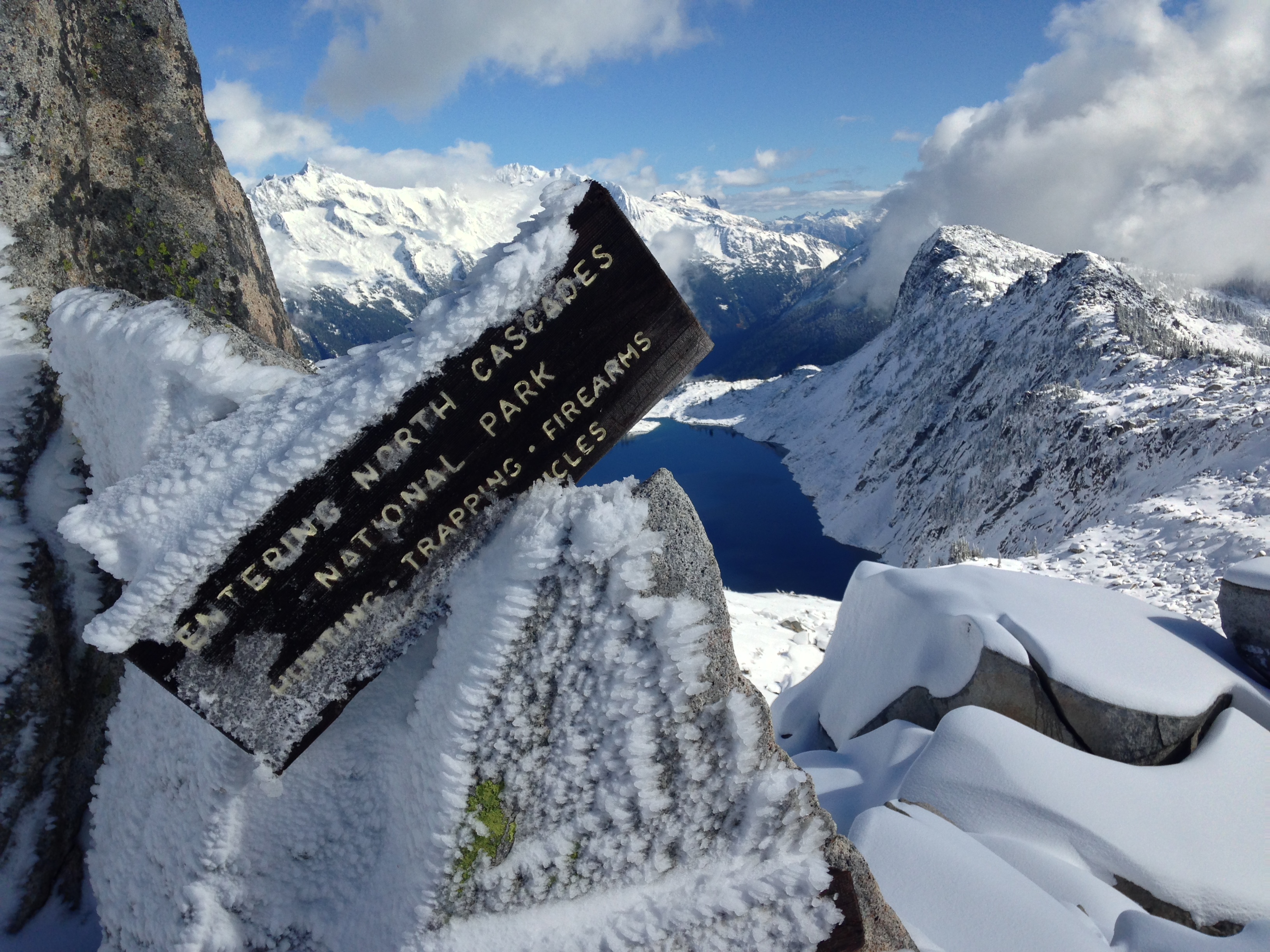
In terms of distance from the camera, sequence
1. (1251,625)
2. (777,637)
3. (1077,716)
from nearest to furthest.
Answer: (1077,716), (1251,625), (777,637)

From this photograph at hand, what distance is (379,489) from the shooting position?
3.09 metres

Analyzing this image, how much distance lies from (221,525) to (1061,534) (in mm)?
38875

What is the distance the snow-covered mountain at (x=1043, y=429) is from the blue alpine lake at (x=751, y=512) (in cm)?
363

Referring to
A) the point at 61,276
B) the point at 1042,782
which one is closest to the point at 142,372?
the point at 61,276

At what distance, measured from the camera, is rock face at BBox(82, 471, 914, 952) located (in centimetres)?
303

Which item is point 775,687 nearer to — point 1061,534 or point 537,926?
point 537,926

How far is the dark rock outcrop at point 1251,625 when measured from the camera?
735cm

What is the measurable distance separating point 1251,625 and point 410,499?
948 centimetres

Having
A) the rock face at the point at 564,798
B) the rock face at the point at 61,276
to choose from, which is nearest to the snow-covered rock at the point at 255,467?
the rock face at the point at 564,798

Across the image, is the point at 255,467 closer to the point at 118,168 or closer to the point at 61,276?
the point at 61,276

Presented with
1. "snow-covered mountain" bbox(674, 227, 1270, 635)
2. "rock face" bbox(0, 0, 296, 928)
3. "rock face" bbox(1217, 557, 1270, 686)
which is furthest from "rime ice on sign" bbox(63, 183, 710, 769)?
"snow-covered mountain" bbox(674, 227, 1270, 635)

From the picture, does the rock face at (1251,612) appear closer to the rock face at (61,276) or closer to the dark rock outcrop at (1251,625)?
the dark rock outcrop at (1251,625)

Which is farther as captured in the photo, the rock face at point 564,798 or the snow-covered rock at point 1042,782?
the snow-covered rock at point 1042,782

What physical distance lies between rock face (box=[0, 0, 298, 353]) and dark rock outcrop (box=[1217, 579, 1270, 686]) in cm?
1168
